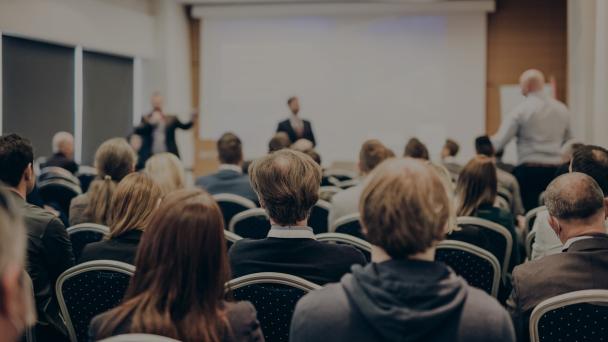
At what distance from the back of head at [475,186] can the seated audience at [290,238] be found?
1403 mm

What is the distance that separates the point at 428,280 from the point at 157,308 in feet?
2.03

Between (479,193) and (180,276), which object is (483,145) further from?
(180,276)

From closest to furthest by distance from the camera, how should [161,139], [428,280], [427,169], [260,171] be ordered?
[428,280] < [427,169] < [260,171] < [161,139]

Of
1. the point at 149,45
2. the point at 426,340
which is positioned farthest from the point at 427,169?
the point at 149,45

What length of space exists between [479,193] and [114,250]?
2.00 meters

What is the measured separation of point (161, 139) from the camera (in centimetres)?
960

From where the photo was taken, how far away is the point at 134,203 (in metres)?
2.98

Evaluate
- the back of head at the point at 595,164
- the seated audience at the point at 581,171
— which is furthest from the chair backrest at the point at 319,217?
the back of head at the point at 595,164

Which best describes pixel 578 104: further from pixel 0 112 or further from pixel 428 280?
pixel 428 280

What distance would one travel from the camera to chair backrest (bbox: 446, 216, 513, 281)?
3.54 m

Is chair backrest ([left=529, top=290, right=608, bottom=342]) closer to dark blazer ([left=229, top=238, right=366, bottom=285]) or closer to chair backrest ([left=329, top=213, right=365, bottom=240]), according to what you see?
dark blazer ([left=229, top=238, right=366, bottom=285])

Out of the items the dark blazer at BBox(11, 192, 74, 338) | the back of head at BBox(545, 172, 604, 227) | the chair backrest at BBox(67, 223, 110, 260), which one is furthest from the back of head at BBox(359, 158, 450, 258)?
the chair backrest at BBox(67, 223, 110, 260)

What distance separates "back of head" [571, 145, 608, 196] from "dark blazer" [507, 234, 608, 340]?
108cm

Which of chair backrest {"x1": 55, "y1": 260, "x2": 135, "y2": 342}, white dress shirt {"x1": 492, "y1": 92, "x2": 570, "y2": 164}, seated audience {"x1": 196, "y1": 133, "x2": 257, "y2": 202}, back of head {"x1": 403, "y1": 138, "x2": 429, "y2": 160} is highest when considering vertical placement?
white dress shirt {"x1": 492, "y1": 92, "x2": 570, "y2": 164}
